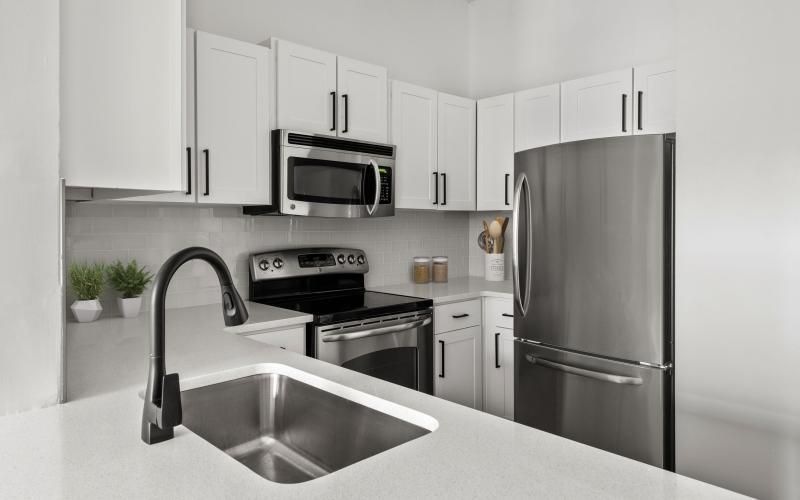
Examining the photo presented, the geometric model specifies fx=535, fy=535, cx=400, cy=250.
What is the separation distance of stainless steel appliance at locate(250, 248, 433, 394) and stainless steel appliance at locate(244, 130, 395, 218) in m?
0.38

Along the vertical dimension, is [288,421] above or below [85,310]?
below

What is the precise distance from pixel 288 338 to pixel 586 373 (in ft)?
4.25

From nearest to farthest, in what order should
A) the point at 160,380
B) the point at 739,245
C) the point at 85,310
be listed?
the point at 160,380, the point at 739,245, the point at 85,310

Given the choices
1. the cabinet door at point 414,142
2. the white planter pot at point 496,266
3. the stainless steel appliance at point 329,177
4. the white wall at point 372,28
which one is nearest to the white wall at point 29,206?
the stainless steel appliance at point 329,177

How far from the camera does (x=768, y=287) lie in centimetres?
173

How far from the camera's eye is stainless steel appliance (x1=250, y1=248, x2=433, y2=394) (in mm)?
2527

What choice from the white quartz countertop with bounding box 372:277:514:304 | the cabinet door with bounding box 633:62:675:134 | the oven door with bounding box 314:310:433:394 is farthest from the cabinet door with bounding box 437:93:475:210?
the cabinet door with bounding box 633:62:675:134

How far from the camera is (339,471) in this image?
0.85m

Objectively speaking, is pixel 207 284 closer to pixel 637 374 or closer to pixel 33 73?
pixel 33 73

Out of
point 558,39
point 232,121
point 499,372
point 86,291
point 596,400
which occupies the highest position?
point 558,39

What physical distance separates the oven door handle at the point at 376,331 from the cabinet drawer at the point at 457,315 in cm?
12

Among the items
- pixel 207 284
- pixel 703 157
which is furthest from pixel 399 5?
pixel 703 157

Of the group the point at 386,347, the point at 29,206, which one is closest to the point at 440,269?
the point at 386,347

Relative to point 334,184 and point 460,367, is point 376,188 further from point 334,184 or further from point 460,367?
point 460,367
